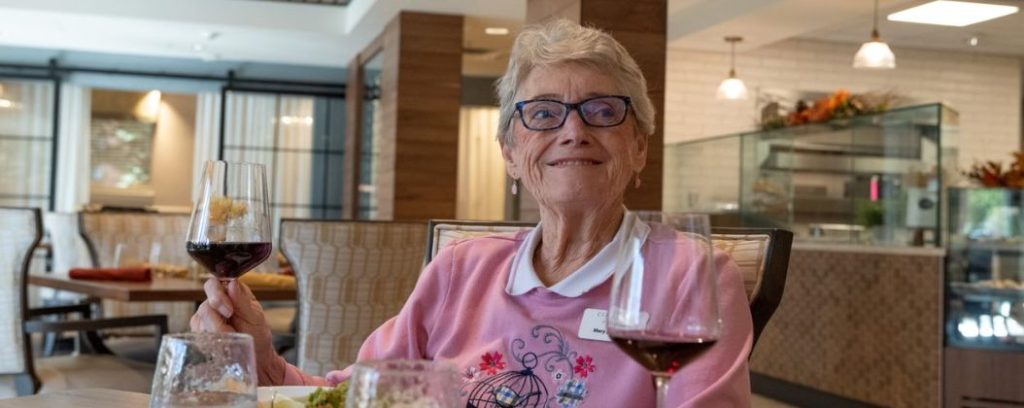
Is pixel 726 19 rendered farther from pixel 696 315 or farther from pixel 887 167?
pixel 696 315

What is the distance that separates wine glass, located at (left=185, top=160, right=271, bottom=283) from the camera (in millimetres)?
1215

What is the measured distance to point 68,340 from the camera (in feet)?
21.5

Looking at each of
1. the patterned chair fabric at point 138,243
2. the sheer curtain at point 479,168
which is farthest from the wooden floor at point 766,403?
the sheer curtain at point 479,168

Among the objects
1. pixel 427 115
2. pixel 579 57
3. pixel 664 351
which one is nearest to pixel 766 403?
pixel 427 115

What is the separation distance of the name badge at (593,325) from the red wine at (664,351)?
0.54m

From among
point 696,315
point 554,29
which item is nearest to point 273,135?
point 554,29

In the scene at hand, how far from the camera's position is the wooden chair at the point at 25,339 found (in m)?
3.23

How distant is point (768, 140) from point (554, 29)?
210 inches

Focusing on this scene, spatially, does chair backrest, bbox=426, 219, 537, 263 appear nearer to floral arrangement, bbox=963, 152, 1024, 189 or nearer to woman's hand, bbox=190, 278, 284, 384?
woman's hand, bbox=190, 278, 284, 384

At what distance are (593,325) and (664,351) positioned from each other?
57 centimetres

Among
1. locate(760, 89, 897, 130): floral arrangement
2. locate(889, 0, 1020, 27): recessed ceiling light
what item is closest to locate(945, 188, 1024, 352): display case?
locate(760, 89, 897, 130): floral arrangement

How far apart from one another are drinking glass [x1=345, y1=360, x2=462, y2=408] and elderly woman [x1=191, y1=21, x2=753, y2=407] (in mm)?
684

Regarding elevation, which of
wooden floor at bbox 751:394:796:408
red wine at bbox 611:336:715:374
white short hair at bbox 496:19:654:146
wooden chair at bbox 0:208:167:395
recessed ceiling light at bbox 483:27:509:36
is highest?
recessed ceiling light at bbox 483:27:509:36

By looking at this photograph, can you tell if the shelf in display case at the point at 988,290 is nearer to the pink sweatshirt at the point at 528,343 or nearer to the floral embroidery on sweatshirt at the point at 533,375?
the pink sweatshirt at the point at 528,343
